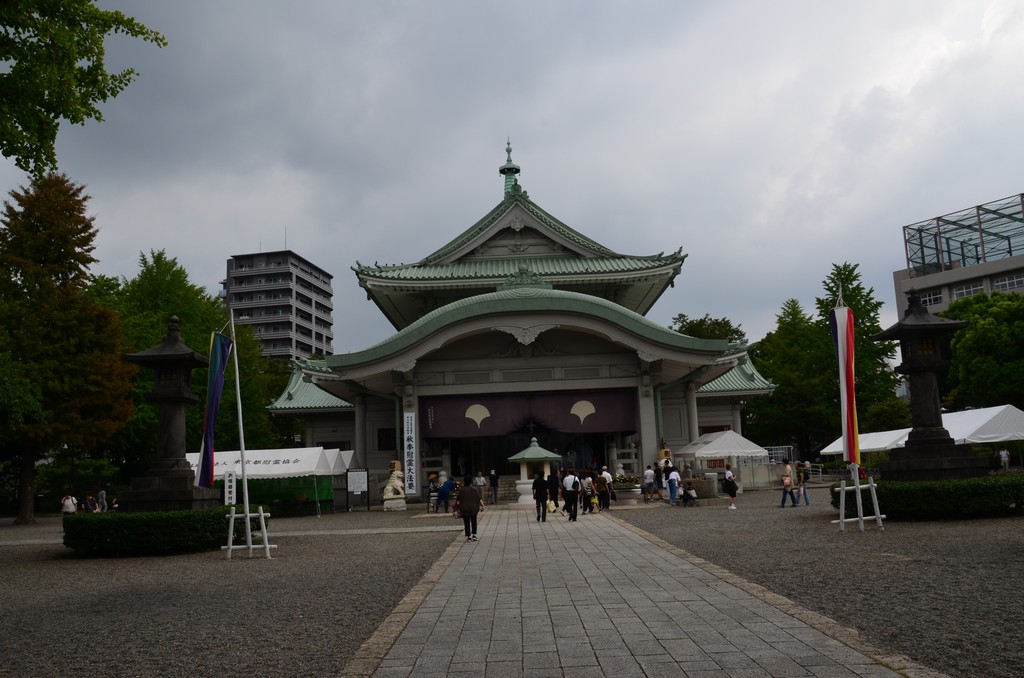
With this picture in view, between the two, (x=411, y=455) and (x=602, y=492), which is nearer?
(x=602, y=492)

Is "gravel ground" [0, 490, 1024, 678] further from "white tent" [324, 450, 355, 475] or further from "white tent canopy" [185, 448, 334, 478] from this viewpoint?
"white tent" [324, 450, 355, 475]

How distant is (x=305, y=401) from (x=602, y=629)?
116ft

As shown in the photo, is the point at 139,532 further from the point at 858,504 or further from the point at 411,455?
the point at 411,455

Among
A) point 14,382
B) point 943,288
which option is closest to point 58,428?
point 14,382

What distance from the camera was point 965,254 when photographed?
71.6 m

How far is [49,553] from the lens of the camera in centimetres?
1752

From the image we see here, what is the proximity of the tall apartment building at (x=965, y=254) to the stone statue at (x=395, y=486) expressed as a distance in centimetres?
4972

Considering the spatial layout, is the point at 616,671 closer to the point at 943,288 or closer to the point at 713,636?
the point at 713,636

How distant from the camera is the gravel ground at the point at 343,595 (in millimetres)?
6969

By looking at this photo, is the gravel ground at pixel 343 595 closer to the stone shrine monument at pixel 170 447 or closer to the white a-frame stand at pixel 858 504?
the white a-frame stand at pixel 858 504

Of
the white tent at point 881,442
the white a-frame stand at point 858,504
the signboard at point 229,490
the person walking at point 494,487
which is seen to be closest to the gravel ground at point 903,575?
the white a-frame stand at point 858,504

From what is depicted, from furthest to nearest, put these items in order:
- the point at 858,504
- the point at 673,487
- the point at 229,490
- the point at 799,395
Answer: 1. the point at 799,395
2. the point at 673,487
3. the point at 229,490
4. the point at 858,504

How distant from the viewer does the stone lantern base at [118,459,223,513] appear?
1695cm

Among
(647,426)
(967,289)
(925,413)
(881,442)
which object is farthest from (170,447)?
(967,289)
